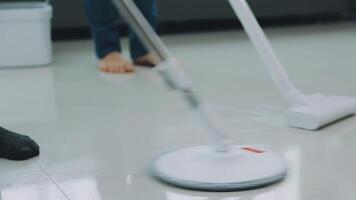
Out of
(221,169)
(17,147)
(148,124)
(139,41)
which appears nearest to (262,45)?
(148,124)

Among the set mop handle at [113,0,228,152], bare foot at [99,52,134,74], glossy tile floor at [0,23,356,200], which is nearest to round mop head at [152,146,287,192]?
glossy tile floor at [0,23,356,200]

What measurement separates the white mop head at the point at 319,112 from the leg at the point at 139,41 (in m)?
0.91

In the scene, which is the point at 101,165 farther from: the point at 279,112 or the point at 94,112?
the point at 279,112

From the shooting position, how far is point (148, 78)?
87.4 inches

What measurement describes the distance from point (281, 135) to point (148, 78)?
0.84 metres

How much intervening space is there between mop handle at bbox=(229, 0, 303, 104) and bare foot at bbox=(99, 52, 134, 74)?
0.90m

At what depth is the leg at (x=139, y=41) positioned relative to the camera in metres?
2.36

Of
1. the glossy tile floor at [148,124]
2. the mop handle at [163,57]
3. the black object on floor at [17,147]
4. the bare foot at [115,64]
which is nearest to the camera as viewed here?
the mop handle at [163,57]

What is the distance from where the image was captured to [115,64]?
237 centimetres

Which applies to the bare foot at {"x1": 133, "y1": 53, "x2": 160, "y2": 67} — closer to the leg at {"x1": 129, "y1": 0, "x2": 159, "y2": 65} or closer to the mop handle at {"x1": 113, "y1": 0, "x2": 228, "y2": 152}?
the leg at {"x1": 129, "y1": 0, "x2": 159, "y2": 65}

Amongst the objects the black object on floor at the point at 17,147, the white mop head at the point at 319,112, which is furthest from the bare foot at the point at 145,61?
the black object on floor at the point at 17,147

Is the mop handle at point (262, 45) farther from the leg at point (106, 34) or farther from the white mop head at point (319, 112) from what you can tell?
the leg at point (106, 34)

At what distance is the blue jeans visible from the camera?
2363 mm

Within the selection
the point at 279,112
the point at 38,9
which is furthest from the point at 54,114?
the point at 38,9
